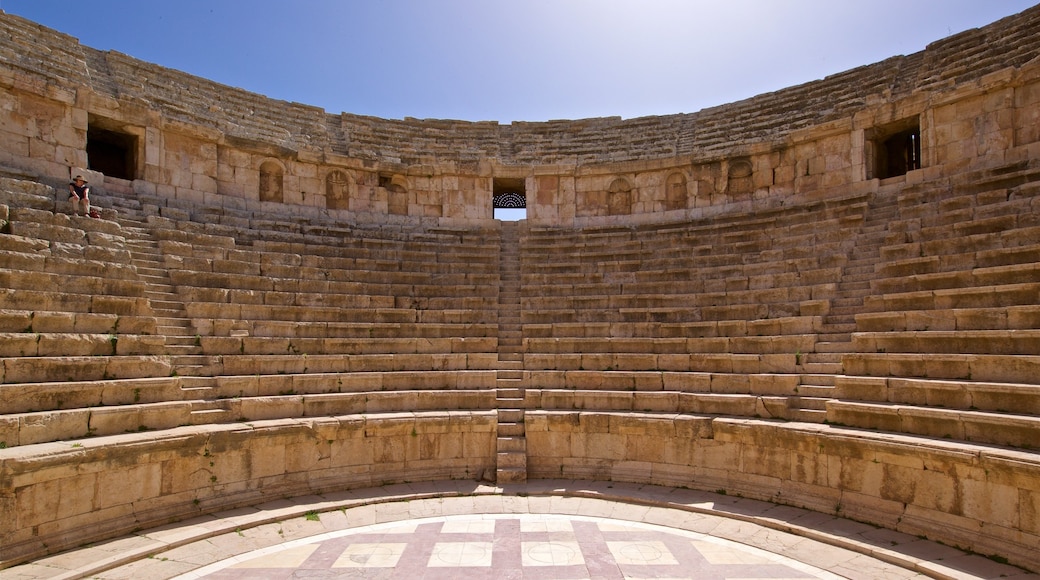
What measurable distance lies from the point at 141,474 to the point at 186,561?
59.4 inches

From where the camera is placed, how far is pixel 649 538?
7.14 metres

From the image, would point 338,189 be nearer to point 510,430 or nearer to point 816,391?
point 510,430

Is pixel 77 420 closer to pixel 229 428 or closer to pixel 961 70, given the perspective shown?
pixel 229 428

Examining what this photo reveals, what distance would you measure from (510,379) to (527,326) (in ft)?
4.95

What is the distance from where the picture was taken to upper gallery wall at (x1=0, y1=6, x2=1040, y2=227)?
468 inches

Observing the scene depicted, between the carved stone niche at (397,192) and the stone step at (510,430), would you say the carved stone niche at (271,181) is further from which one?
the stone step at (510,430)

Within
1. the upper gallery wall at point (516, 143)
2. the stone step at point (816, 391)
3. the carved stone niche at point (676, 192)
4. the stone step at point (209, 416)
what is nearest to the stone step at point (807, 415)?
the stone step at point (816, 391)

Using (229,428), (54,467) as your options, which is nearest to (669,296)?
(229,428)

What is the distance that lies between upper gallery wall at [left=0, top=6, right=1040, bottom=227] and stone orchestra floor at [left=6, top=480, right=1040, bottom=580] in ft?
28.8

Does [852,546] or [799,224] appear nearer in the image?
[852,546]

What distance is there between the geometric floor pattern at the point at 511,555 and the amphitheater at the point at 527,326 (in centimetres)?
29

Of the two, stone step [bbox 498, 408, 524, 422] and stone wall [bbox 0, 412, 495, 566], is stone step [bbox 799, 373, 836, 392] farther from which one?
stone wall [bbox 0, 412, 495, 566]

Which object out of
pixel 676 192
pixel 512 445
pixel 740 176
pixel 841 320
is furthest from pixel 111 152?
pixel 841 320

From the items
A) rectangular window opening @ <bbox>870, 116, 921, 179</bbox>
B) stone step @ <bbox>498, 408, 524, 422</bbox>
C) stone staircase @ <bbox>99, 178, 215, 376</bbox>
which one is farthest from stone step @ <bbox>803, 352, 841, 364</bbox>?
stone staircase @ <bbox>99, 178, 215, 376</bbox>
